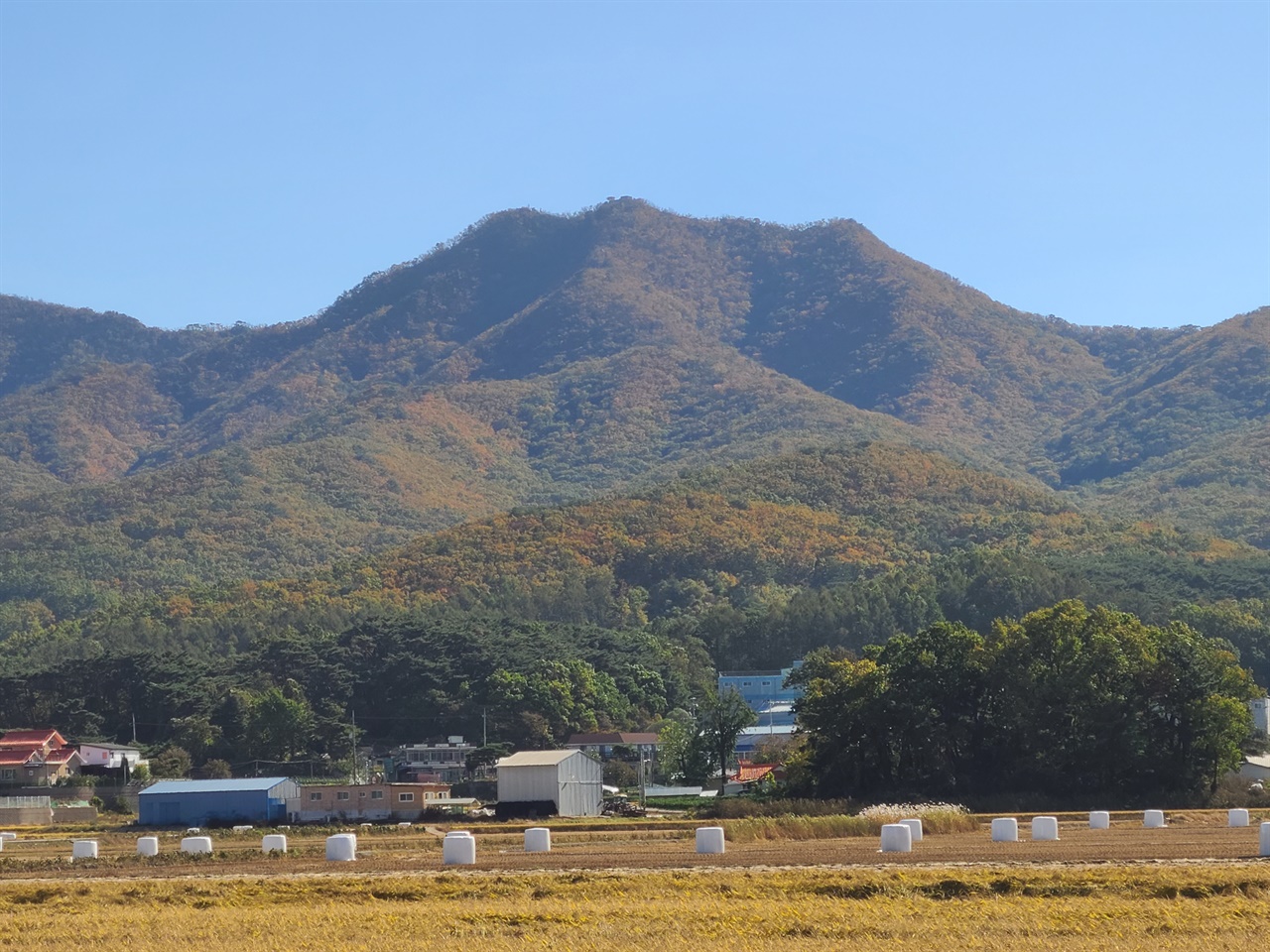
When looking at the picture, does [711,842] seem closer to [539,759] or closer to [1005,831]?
[1005,831]

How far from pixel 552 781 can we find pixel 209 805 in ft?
47.8

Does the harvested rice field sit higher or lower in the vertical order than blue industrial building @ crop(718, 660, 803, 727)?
lower

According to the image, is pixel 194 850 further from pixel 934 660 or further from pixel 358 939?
pixel 934 660

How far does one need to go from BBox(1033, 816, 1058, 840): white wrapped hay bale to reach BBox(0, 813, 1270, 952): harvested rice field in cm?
71

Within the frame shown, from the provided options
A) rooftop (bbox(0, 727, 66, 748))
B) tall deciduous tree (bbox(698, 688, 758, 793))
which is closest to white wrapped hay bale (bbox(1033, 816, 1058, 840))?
tall deciduous tree (bbox(698, 688, 758, 793))

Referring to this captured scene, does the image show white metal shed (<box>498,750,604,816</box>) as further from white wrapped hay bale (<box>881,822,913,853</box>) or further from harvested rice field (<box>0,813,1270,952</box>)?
white wrapped hay bale (<box>881,822,913,853</box>)

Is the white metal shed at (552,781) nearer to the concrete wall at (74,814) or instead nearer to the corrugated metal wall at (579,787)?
the corrugated metal wall at (579,787)

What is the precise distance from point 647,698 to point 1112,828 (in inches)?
2992

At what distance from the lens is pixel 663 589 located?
18912 cm

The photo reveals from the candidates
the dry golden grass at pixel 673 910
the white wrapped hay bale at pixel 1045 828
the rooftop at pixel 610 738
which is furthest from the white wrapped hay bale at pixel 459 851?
the rooftop at pixel 610 738

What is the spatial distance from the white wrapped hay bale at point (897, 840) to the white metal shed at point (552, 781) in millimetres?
33232

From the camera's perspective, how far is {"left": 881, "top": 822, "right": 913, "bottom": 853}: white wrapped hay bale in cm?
4466

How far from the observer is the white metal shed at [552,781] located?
77.3 meters

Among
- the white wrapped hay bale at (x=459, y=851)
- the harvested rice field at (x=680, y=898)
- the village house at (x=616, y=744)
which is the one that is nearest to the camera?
the harvested rice field at (x=680, y=898)
